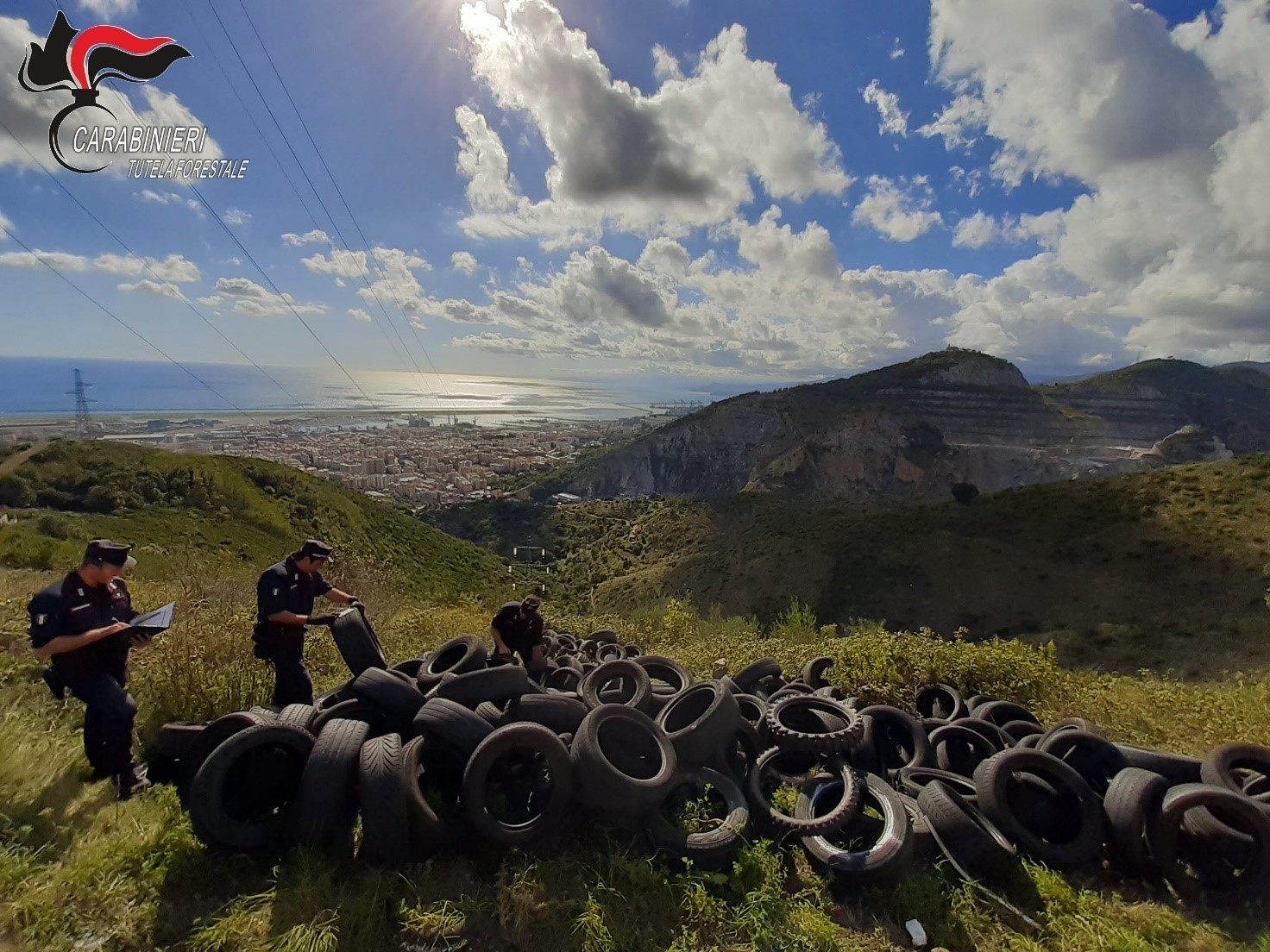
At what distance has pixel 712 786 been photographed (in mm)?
4777

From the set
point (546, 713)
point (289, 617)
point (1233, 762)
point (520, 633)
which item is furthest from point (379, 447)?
point (1233, 762)

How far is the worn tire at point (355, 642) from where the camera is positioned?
5.84 metres

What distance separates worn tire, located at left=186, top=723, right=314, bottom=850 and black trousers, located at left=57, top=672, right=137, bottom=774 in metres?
0.94

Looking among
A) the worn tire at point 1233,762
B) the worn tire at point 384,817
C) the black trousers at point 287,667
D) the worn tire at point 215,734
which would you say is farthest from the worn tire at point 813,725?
the black trousers at point 287,667

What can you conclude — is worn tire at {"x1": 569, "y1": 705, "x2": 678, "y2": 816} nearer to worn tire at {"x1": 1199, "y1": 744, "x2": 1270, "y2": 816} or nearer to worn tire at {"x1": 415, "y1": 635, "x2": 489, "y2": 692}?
worn tire at {"x1": 415, "y1": 635, "x2": 489, "y2": 692}

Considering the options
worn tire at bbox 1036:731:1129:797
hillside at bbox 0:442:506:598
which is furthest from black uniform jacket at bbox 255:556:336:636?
hillside at bbox 0:442:506:598

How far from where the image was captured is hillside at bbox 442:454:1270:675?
1919 cm

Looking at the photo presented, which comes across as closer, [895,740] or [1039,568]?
[895,740]

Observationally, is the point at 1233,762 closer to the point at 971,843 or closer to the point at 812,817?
the point at 971,843

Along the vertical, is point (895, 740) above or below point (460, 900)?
below

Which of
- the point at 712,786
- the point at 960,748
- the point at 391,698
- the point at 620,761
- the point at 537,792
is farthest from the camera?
the point at 960,748

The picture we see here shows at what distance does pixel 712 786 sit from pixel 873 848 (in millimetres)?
1288

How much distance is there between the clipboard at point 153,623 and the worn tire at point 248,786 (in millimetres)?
1185

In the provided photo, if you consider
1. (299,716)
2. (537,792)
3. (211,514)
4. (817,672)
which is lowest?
(211,514)
